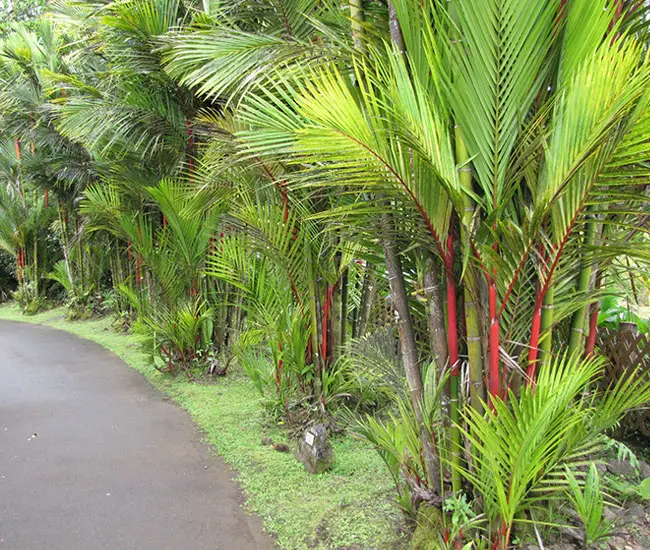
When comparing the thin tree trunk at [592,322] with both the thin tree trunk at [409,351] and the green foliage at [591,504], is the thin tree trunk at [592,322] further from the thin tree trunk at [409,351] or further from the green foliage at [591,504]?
the thin tree trunk at [409,351]

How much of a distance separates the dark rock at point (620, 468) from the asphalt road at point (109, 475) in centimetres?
177

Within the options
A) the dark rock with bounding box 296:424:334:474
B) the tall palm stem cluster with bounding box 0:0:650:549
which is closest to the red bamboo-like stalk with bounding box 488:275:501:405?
the tall palm stem cluster with bounding box 0:0:650:549

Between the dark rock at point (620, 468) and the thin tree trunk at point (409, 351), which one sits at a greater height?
the thin tree trunk at point (409, 351)

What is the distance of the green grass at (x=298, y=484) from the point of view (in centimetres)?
250

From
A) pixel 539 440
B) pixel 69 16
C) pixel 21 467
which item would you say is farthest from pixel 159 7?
pixel 539 440

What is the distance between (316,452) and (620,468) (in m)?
1.71

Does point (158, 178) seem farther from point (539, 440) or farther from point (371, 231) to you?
point (539, 440)

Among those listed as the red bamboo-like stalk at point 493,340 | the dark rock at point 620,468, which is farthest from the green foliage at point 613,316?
the red bamboo-like stalk at point 493,340

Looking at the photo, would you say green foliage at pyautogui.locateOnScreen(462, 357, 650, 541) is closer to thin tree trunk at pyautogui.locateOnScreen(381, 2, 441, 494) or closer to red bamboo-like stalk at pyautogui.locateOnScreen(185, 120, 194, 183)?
thin tree trunk at pyautogui.locateOnScreen(381, 2, 441, 494)

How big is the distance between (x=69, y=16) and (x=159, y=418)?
17.3 feet

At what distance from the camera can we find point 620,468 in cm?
258

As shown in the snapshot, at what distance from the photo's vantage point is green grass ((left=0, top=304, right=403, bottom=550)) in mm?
2500

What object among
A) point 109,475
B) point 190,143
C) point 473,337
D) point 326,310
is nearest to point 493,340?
point 473,337

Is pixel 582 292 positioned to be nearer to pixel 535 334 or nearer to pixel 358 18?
pixel 535 334
